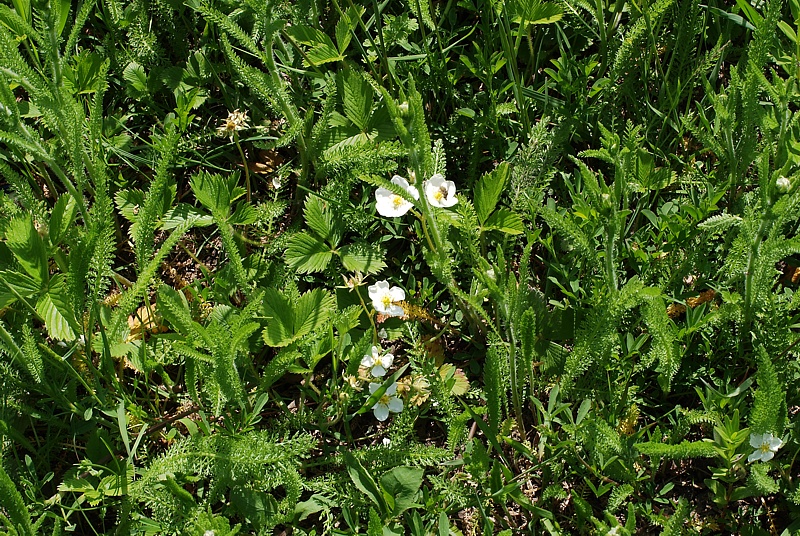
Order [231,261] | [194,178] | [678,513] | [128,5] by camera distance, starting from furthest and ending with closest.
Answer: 1. [128,5]
2. [194,178]
3. [231,261]
4. [678,513]

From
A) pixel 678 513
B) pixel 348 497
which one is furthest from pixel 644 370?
pixel 348 497

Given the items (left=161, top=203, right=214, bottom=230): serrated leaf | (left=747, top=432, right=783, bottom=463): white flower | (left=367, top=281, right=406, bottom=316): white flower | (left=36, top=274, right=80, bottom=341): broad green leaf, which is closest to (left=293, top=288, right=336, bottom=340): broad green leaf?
(left=367, top=281, right=406, bottom=316): white flower

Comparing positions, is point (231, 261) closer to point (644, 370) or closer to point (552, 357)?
point (552, 357)

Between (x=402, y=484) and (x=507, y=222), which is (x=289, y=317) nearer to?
(x=402, y=484)

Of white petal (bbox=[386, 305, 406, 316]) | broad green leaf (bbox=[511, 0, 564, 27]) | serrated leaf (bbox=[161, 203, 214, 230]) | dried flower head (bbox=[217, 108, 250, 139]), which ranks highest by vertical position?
broad green leaf (bbox=[511, 0, 564, 27])

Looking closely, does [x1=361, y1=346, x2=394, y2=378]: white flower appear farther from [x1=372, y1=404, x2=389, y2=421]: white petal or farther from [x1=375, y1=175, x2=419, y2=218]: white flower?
[x1=375, y1=175, x2=419, y2=218]: white flower

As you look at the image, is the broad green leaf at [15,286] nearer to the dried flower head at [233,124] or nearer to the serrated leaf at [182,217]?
the serrated leaf at [182,217]
